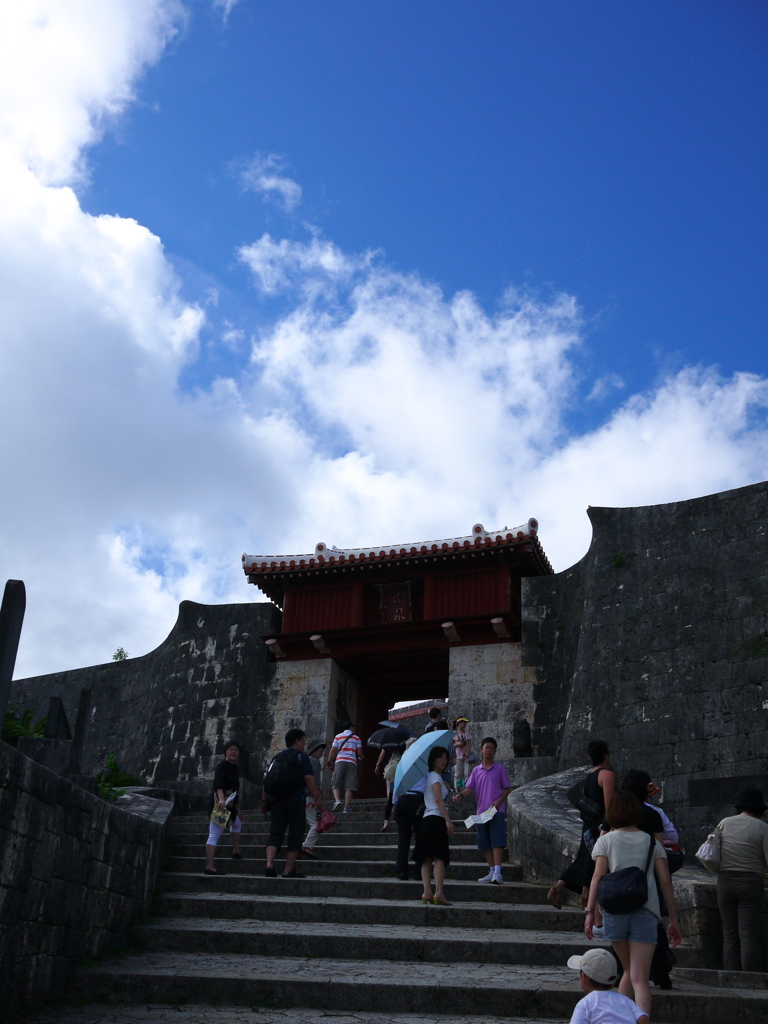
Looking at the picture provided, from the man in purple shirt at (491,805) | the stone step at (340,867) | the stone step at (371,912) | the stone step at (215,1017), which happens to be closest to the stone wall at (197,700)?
the stone step at (340,867)

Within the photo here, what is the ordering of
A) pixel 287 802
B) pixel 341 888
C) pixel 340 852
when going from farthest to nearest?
pixel 340 852
pixel 287 802
pixel 341 888

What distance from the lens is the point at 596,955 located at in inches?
138

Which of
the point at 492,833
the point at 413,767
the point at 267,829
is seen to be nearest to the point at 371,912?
the point at 413,767

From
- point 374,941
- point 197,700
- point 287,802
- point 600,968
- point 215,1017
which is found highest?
point 197,700

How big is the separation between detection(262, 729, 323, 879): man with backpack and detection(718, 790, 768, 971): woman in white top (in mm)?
3675

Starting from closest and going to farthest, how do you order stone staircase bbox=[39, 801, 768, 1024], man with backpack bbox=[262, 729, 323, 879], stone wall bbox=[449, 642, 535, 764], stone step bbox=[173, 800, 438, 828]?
stone staircase bbox=[39, 801, 768, 1024]
man with backpack bbox=[262, 729, 323, 879]
stone step bbox=[173, 800, 438, 828]
stone wall bbox=[449, 642, 535, 764]

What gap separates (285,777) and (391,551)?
29.1 feet

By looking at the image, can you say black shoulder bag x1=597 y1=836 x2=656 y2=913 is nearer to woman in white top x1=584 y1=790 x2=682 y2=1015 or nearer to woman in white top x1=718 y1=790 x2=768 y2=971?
woman in white top x1=584 y1=790 x2=682 y2=1015

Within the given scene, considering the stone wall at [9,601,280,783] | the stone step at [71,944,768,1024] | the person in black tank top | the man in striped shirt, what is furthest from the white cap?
the stone wall at [9,601,280,783]

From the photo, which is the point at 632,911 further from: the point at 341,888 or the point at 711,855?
the point at 341,888

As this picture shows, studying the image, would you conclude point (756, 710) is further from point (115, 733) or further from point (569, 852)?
point (115, 733)

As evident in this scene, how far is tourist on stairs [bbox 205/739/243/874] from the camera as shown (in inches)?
324

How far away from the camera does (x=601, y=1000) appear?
133 inches

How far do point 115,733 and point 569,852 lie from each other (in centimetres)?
1523
